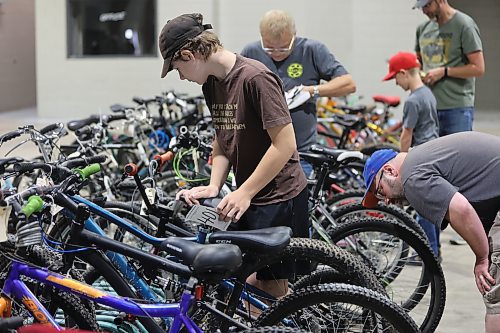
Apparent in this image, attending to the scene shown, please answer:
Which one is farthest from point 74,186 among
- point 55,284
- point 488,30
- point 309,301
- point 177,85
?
point 488,30

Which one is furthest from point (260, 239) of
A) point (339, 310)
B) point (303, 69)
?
point (303, 69)

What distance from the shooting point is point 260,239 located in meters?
2.75

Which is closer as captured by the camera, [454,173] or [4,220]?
[4,220]

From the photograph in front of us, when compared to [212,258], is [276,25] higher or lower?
higher

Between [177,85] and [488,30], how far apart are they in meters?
5.81

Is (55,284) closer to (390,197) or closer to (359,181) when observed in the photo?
(390,197)

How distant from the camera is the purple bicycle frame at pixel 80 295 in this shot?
2.57 meters

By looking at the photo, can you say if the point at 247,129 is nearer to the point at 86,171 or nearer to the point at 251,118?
the point at 251,118

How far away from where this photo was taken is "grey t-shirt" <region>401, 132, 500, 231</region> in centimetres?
311

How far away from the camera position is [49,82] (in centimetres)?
1292

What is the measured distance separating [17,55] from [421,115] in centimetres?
1224

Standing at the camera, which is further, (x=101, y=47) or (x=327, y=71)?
(x=101, y=47)

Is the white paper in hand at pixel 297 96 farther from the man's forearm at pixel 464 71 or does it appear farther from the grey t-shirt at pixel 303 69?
the man's forearm at pixel 464 71

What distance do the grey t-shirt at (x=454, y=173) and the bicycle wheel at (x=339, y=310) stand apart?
20.8 inches
